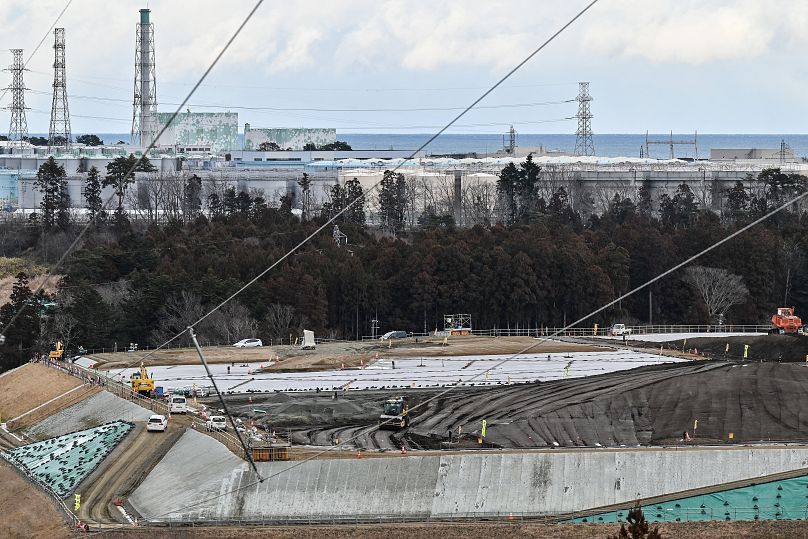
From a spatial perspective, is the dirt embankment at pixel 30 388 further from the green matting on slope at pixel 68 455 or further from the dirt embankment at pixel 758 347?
the dirt embankment at pixel 758 347

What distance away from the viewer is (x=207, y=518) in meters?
31.3

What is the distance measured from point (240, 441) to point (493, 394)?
384 inches

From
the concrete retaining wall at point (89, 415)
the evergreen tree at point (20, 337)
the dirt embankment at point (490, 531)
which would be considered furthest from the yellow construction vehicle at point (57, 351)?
the dirt embankment at point (490, 531)

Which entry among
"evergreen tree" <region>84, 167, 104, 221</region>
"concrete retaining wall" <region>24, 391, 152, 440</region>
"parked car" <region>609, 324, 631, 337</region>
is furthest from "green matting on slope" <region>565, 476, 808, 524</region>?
"evergreen tree" <region>84, 167, 104, 221</region>

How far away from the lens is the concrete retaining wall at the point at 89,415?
40344 mm

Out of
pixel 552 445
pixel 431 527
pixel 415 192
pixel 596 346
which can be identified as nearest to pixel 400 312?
pixel 596 346

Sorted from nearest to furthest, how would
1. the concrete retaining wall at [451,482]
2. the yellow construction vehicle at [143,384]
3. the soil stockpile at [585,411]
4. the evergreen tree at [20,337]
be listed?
the concrete retaining wall at [451,482] < the soil stockpile at [585,411] < the yellow construction vehicle at [143,384] < the evergreen tree at [20,337]

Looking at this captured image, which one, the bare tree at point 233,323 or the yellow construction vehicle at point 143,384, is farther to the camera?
the bare tree at point 233,323

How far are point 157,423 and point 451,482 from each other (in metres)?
9.21

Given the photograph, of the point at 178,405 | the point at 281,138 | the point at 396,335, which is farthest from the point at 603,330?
the point at 281,138

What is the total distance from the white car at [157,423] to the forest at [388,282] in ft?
52.6

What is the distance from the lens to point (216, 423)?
3728cm

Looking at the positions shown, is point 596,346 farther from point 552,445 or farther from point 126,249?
point 126,249

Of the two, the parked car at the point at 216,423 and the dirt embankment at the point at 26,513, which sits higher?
the parked car at the point at 216,423
